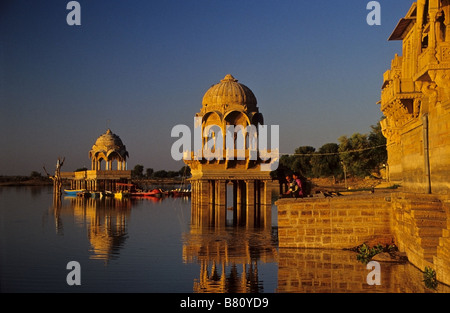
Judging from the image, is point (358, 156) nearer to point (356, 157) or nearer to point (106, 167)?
point (356, 157)

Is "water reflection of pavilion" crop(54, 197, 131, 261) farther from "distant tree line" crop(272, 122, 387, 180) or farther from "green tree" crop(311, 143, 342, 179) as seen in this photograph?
"green tree" crop(311, 143, 342, 179)

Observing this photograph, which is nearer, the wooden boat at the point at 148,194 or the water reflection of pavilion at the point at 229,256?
the water reflection of pavilion at the point at 229,256

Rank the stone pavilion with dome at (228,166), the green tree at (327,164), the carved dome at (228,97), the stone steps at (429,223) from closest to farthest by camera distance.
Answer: the stone steps at (429,223)
the stone pavilion with dome at (228,166)
the carved dome at (228,97)
the green tree at (327,164)

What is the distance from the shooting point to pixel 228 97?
38656mm

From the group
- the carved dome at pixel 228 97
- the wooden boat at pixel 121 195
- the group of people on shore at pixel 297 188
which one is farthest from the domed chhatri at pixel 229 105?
the wooden boat at pixel 121 195

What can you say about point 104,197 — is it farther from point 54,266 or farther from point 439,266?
point 439,266

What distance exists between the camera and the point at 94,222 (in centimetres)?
2955

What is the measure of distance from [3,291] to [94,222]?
17.8 m

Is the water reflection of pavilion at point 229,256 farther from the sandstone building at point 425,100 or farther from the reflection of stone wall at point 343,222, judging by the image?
the sandstone building at point 425,100

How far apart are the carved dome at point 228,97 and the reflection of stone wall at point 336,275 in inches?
944

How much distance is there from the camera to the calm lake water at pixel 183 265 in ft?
39.7

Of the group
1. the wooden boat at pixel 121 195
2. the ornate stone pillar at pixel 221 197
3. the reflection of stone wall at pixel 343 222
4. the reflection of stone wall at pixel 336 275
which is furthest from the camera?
the wooden boat at pixel 121 195

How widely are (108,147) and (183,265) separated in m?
56.1
